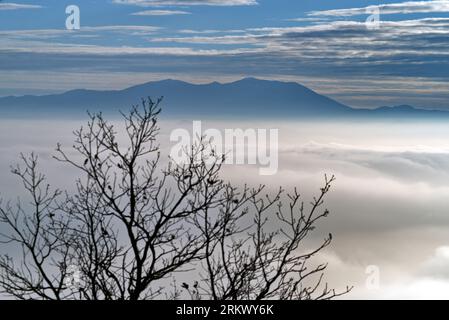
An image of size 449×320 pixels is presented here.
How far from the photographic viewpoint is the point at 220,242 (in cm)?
1211

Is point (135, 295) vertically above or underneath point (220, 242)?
underneath
